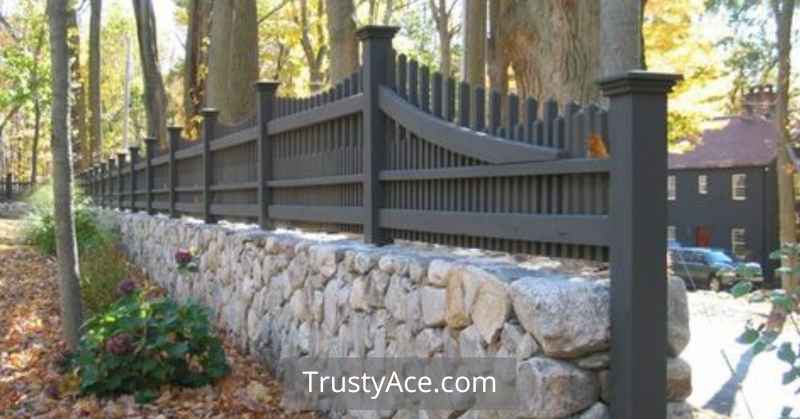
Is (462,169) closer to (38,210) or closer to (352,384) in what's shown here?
(352,384)

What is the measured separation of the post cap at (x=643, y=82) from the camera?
9.04ft

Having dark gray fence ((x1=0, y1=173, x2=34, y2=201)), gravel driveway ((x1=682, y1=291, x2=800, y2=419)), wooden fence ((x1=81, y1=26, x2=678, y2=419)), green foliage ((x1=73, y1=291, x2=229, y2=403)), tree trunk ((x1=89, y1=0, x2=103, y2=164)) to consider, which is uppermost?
tree trunk ((x1=89, y1=0, x2=103, y2=164))

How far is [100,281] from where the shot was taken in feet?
27.7

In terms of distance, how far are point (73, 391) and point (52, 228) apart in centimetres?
902

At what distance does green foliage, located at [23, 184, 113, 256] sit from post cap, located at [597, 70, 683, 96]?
392 inches

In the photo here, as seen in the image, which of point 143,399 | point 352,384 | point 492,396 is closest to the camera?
point 492,396

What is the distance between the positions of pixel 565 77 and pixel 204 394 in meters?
4.50

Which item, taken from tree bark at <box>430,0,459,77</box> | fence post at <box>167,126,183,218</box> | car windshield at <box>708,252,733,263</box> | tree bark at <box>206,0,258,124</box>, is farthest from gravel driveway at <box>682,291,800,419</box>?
car windshield at <box>708,252,733,263</box>

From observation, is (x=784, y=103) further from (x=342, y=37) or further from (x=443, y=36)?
(x=342, y=37)

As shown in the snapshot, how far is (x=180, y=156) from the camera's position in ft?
32.9

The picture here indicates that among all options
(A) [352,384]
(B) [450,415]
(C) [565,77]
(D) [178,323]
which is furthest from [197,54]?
(B) [450,415]

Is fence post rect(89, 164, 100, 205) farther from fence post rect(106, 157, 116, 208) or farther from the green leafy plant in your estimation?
the green leafy plant

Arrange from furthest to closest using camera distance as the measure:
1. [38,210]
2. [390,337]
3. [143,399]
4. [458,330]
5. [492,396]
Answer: [38,210], [143,399], [390,337], [458,330], [492,396]

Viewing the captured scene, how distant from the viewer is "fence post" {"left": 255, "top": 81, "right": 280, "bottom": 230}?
22.0ft
